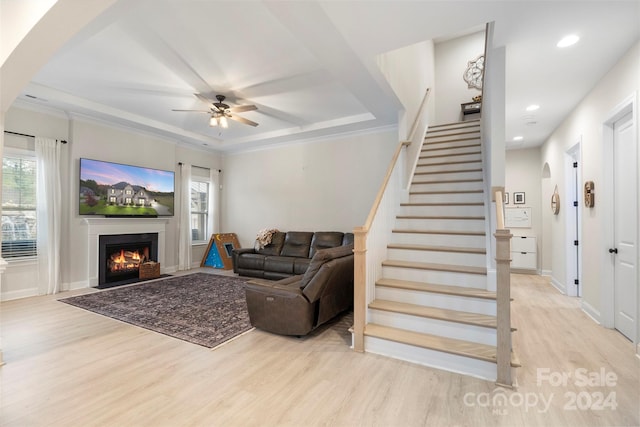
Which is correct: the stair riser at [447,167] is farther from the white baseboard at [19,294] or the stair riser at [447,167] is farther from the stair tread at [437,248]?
the white baseboard at [19,294]

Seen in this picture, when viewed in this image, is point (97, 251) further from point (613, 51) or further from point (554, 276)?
point (554, 276)

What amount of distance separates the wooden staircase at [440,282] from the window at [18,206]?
5.38 meters

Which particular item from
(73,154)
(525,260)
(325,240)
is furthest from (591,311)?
(73,154)

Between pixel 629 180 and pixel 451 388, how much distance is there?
113 inches

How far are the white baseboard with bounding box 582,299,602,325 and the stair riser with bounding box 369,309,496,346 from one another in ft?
7.13

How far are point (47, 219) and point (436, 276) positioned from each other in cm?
588

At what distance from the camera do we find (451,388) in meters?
2.16

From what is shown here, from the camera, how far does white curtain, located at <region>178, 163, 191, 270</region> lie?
262 inches

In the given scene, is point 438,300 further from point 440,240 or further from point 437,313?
point 440,240

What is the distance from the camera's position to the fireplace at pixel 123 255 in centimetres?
526

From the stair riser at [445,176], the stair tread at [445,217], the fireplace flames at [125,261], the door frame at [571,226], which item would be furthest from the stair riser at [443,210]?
the fireplace flames at [125,261]

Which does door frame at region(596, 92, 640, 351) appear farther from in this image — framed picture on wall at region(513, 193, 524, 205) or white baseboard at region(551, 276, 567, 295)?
framed picture on wall at region(513, 193, 524, 205)

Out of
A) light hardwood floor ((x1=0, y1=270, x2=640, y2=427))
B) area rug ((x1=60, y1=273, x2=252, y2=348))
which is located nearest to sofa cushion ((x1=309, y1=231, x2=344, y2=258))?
area rug ((x1=60, y1=273, x2=252, y2=348))

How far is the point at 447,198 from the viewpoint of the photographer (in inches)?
166
